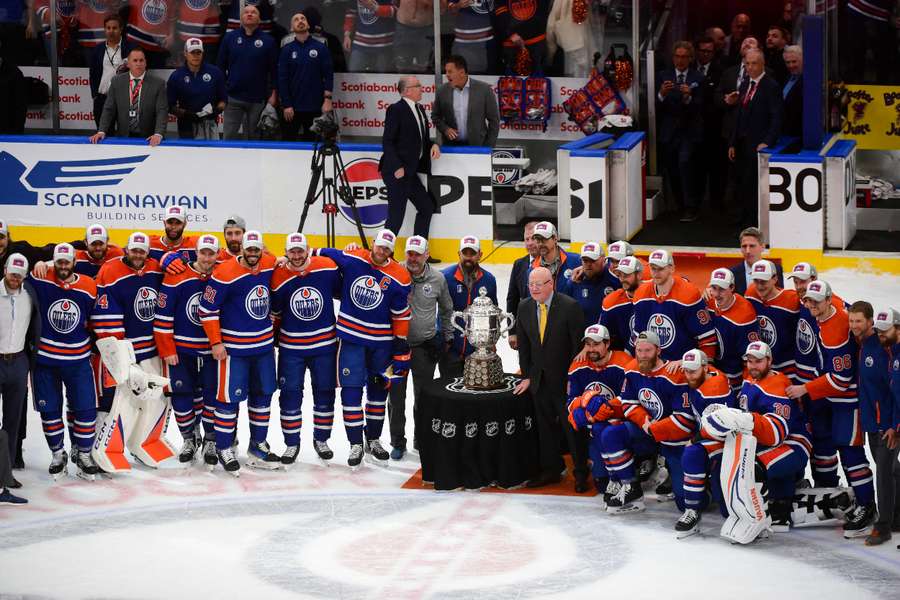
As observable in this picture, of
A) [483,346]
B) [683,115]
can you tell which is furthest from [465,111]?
[483,346]

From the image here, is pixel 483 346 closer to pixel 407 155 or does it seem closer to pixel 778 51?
pixel 407 155

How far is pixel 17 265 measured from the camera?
10719 millimetres

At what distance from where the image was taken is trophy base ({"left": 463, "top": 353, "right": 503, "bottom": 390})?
35.4 feet

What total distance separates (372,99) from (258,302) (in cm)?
774

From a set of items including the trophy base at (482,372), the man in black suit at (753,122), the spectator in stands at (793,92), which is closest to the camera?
the trophy base at (482,372)

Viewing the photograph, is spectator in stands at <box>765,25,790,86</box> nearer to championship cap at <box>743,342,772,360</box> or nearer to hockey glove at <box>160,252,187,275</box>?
championship cap at <box>743,342,772,360</box>

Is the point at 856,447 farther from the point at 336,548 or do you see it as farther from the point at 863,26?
the point at 863,26

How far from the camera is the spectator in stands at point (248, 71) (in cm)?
1728

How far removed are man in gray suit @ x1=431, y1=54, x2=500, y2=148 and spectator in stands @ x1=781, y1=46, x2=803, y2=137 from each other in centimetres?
279

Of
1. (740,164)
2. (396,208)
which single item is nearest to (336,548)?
(396,208)

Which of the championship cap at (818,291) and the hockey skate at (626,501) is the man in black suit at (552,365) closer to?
the hockey skate at (626,501)

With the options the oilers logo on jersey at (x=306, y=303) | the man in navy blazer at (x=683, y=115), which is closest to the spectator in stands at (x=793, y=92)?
the man in navy blazer at (x=683, y=115)

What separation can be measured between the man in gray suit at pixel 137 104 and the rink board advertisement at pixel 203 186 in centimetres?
22

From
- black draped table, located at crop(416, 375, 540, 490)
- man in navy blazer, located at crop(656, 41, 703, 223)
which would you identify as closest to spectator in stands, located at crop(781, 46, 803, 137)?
man in navy blazer, located at crop(656, 41, 703, 223)
